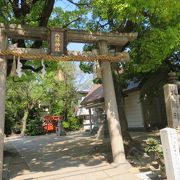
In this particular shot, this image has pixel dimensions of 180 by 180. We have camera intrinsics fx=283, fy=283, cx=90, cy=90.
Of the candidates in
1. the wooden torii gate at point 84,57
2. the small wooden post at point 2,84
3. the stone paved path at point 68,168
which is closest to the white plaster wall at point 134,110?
the stone paved path at point 68,168

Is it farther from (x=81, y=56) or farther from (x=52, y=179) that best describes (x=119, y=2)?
(x=52, y=179)

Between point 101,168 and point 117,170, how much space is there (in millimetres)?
617

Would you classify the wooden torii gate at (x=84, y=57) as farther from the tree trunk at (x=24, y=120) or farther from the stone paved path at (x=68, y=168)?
the tree trunk at (x=24, y=120)

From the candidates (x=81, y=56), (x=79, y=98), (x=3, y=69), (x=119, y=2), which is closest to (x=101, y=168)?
(x=81, y=56)

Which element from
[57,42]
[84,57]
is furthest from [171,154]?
[57,42]

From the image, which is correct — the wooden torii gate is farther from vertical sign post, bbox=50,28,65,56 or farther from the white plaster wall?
the white plaster wall

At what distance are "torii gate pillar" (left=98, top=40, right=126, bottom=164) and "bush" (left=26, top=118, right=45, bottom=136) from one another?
2344cm

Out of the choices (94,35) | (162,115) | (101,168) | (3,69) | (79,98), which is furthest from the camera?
(79,98)

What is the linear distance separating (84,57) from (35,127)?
24.1 m

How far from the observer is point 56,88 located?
32.7 meters

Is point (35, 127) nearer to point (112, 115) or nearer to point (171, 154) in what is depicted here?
point (112, 115)

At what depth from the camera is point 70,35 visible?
9.94 meters

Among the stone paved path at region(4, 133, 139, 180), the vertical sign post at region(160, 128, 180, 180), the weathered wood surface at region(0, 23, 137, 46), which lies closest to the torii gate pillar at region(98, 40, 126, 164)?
the weathered wood surface at region(0, 23, 137, 46)

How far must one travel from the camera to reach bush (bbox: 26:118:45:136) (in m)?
32.3
